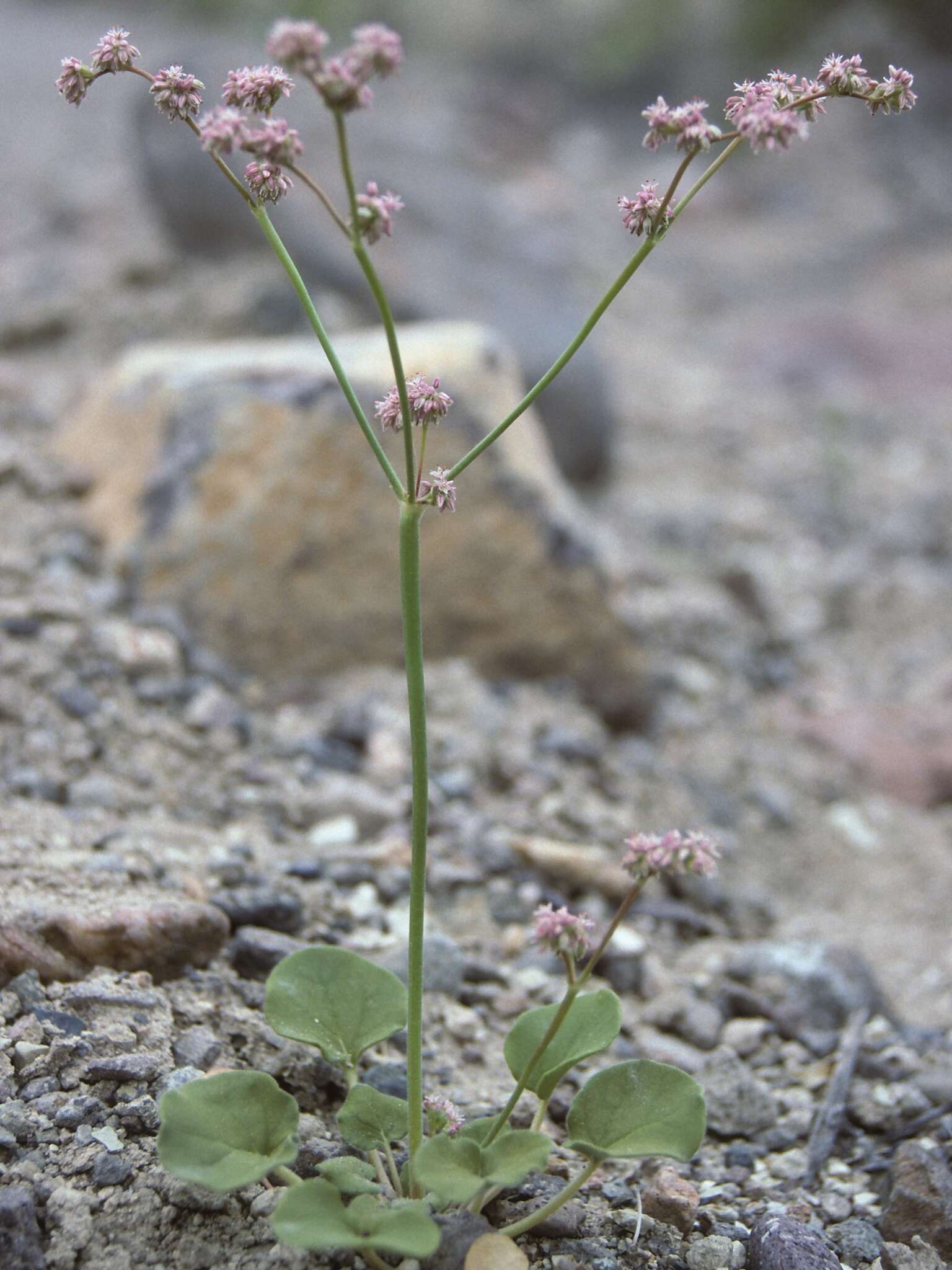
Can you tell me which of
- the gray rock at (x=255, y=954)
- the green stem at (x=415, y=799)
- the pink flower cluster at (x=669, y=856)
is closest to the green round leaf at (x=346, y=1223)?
the green stem at (x=415, y=799)

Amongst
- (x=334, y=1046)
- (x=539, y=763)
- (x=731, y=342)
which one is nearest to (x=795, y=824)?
(x=539, y=763)

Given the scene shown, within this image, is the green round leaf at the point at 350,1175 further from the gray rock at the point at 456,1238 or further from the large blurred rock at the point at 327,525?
the large blurred rock at the point at 327,525

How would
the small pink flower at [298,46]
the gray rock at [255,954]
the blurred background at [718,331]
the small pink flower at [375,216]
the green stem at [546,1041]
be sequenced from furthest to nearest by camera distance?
the blurred background at [718,331]
the gray rock at [255,954]
the green stem at [546,1041]
the small pink flower at [375,216]
the small pink flower at [298,46]

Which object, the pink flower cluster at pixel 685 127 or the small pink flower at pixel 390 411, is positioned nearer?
the pink flower cluster at pixel 685 127

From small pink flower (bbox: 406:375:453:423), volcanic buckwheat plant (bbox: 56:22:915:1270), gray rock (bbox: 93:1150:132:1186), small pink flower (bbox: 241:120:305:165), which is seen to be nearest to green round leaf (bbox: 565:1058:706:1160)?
volcanic buckwheat plant (bbox: 56:22:915:1270)

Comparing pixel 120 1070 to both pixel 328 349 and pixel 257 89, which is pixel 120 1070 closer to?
pixel 328 349

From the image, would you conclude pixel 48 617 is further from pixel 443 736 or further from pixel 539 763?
pixel 539 763

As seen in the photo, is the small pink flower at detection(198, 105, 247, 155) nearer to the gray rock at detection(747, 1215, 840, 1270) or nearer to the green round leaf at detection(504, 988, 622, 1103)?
the green round leaf at detection(504, 988, 622, 1103)

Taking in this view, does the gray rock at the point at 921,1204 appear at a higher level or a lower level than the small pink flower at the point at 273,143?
lower
